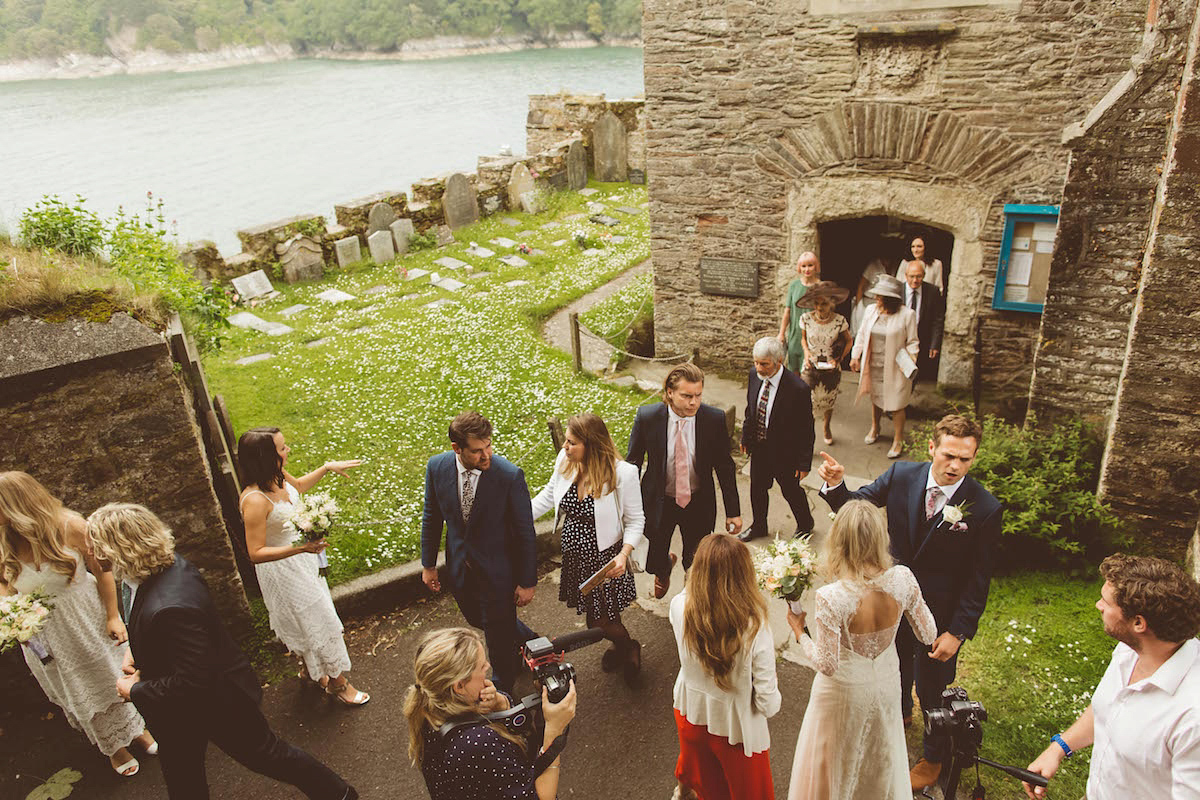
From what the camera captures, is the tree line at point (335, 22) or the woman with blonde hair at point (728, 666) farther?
the tree line at point (335, 22)

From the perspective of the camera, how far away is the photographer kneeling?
281 cm

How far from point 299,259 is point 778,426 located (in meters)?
10.5

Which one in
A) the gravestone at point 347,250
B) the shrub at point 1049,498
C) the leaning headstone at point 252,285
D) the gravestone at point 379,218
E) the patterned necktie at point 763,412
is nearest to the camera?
the shrub at point 1049,498

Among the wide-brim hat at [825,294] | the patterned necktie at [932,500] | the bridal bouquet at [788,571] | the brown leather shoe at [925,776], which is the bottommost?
Answer: the brown leather shoe at [925,776]

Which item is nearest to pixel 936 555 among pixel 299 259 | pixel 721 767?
pixel 721 767

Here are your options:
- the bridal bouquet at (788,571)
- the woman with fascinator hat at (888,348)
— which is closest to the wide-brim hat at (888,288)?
the woman with fascinator hat at (888,348)

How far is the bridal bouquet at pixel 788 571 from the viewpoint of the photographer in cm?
365

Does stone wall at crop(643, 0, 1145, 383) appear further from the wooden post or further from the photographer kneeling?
the photographer kneeling

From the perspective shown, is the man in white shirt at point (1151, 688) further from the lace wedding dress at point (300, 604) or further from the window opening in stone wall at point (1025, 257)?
the window opening in stone wall at point (1025, 257)

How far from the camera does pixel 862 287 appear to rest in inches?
352

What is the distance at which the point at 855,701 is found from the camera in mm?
3533

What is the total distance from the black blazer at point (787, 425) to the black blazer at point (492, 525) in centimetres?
209

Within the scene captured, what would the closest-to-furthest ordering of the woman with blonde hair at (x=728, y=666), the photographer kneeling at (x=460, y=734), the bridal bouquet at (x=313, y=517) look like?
the photographer kneeling at (x=460, y=734)
the woman with blonde hair at (x=728, y=666)
the bridal bouquet at (x=313, y=517)

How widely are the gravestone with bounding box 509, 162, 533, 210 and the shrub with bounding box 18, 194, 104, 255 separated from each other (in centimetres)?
1083
